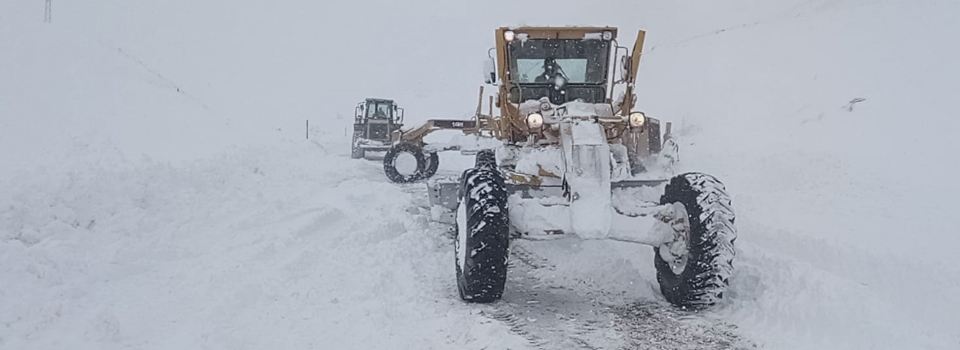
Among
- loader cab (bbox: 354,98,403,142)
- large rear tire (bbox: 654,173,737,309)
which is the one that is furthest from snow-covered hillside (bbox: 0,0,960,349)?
loader cab (bbox: 354,98,403,142)

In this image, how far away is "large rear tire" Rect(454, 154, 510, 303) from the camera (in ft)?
18.5

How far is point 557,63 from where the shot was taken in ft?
26.9

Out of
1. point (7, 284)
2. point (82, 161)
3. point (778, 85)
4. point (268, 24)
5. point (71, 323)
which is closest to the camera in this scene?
point (71, 323)

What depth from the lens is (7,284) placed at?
200 inches


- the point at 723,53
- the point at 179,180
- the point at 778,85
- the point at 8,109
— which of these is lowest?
the point at 179,180

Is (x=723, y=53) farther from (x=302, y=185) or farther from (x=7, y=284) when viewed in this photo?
(x=7, y=284)

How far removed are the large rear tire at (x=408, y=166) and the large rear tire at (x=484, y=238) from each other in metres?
9.96

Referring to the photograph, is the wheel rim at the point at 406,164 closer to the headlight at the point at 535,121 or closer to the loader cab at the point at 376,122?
the loader cab at the point at 376,122

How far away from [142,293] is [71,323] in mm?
845

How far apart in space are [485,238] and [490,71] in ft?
9.38

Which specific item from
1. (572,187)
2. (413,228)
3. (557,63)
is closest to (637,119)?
(572,187)

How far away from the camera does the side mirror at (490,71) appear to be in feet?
26.3

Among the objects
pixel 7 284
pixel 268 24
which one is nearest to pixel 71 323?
pixel 7 284

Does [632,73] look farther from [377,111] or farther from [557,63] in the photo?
[377,111]
